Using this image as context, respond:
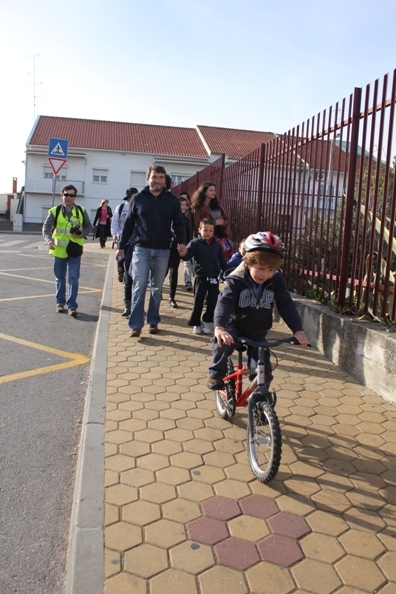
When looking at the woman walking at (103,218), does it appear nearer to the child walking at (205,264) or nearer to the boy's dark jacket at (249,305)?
the child walking at (205,264)

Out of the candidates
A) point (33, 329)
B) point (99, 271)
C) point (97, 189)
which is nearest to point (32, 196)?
point (97, 189)

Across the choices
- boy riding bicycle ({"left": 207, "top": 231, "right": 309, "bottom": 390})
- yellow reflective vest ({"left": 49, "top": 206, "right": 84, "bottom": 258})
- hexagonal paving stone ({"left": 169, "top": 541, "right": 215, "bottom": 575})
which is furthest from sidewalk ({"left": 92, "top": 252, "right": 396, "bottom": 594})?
yellow reflective vest ({"left": 49, "top": 206, "right": 84, "bottom": 258})

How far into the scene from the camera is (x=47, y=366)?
5344 mm

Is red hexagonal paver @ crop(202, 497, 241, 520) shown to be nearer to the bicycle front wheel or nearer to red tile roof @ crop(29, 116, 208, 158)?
the bicycle front wheel

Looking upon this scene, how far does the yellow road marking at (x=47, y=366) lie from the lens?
496cm

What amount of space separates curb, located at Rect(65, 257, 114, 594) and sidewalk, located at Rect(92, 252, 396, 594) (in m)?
0.05

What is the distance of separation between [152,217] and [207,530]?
13.9 ft

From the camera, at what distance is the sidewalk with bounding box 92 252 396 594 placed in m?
2.33

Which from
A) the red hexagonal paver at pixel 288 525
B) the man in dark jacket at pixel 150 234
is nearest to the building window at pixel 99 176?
the man in dark jacket at pixel 150 234

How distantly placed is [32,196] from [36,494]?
4581 centimetres

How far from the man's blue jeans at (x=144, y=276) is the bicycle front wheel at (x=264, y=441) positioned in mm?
3176

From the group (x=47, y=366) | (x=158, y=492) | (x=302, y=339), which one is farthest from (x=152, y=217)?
(x=158, y=492)

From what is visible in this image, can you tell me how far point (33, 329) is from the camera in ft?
22.5

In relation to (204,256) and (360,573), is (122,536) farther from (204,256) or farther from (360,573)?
(204,256)
